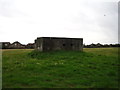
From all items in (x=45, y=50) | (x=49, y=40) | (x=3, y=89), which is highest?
(x=49, y=40)

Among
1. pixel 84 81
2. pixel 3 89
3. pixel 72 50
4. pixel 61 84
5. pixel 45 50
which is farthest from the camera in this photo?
pixel 72 50

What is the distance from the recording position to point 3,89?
785 cm

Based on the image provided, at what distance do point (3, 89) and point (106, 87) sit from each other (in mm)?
5367

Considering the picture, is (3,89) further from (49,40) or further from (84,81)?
(49,40)

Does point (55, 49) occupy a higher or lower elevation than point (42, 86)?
higher

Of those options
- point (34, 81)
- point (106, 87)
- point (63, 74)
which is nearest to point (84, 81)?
point (106, 87)

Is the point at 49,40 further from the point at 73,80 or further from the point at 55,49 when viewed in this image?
the point at 73,80

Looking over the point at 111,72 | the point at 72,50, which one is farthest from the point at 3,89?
the point at 72,50

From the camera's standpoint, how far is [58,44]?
25.1 metres

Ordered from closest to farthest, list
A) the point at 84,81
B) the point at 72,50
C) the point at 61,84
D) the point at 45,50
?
the point at 61,84 → the point at 84,81 → the point at 45,50 → the point at 72,50

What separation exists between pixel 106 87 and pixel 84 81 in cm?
139

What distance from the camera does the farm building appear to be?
80.6 feet

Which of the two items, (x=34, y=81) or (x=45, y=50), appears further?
(x=45, y=50)

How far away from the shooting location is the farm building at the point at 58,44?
24.6m
